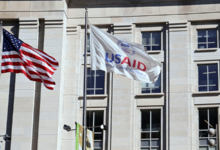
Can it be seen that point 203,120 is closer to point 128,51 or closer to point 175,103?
point 175,103

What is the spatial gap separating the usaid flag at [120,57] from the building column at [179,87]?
7.88 meters

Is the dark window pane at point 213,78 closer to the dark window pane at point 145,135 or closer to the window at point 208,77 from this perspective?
the window at point 208,77

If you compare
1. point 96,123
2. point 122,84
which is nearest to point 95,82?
point 122,84

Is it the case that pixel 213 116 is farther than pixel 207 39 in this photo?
No

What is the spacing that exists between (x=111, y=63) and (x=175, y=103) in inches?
371

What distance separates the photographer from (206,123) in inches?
1266

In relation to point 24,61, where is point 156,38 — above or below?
above

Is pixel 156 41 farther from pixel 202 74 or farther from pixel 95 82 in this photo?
pixel 95 82

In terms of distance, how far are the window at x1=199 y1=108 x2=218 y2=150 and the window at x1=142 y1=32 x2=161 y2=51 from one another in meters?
5.50

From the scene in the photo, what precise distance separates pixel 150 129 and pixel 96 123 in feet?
12.2

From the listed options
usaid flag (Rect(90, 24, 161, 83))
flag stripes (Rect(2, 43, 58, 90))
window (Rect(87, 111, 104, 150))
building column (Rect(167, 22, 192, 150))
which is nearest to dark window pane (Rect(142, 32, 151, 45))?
building column (Rect(167, 22, 192, 150))

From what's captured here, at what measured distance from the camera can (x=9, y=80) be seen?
33188mm

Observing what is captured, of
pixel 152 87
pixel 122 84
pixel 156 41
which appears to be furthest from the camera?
pixel 156 41

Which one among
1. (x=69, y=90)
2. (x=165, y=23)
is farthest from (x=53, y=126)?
(x=165, y=23)
